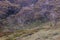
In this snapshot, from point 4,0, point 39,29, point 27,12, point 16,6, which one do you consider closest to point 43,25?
point 39,29

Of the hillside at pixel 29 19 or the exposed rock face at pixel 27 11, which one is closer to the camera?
the hillside at pixel 29 19

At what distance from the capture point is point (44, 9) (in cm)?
226

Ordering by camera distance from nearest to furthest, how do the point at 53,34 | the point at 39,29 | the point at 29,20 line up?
1. the point at 53,34
2. the point at 39,29
3. the point at 29,20

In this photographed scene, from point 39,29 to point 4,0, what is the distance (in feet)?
2.57

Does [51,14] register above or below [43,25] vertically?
above

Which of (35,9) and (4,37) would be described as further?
(35,9)

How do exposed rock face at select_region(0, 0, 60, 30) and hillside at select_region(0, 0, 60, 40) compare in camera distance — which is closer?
hillside at select_region(0, 0, 60, 40)

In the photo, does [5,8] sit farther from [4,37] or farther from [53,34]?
[53,34]

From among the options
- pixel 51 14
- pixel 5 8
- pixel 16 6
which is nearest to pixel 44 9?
pixel 51 14

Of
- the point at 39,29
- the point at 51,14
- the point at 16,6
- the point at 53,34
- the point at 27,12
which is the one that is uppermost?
the point at 16,6

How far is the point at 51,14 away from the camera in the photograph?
2.19m

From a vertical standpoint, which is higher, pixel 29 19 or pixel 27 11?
pixel 27 11

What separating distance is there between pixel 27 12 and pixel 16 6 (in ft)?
0.73

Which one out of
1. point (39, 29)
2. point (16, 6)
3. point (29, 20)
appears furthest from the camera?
point (16, 6)
